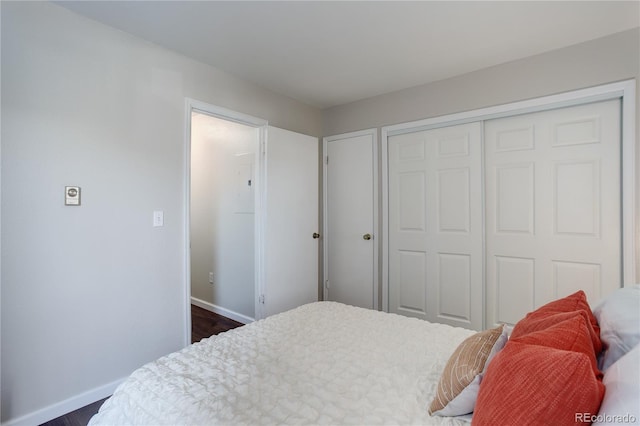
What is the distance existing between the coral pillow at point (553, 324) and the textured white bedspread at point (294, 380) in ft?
1.19

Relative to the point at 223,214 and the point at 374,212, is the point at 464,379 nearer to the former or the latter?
the point at 374,212

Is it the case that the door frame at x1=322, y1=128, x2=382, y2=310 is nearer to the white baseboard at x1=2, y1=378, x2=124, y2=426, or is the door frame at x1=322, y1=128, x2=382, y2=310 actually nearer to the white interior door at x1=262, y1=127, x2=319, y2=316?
the white interior door at x1=262, y1=127, x2=319, y2=316

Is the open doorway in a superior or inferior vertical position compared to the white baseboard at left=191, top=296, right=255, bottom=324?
superior

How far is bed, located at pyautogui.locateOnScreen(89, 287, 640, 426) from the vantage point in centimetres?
96

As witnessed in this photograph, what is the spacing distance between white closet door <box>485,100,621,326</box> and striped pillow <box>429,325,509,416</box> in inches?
72.2

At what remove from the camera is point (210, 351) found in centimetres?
143

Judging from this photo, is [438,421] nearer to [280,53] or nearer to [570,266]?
[570,266]

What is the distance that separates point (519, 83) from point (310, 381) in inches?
107

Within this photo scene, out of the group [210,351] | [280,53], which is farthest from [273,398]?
[280,53]

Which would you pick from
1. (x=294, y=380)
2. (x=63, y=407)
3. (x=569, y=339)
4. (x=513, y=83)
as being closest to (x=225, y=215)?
Answer: (x=63, y=407)

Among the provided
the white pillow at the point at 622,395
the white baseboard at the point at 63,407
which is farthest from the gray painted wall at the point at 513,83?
the white baseboard at the point at 63,407

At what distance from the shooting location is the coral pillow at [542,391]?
653 mm

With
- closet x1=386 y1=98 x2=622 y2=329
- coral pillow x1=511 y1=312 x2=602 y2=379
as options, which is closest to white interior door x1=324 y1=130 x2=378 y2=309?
closet x1=386 y1=98 x2=622 y2=329

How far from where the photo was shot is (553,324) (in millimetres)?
1005
